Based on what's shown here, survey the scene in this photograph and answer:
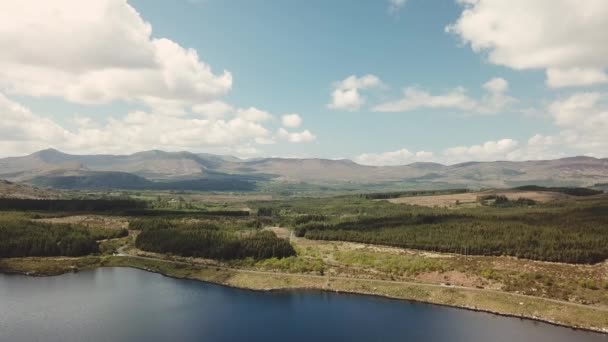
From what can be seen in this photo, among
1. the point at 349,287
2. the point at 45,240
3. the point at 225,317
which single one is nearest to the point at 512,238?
the point at 349,287

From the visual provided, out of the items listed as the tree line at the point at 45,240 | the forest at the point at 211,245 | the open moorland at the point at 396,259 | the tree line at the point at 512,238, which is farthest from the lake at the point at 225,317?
the tree line at the point at 512,238

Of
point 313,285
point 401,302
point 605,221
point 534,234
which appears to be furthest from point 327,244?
point 605,221

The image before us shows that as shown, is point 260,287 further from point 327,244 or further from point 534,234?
point 534,234

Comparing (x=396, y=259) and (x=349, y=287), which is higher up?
(x=396, y=259)

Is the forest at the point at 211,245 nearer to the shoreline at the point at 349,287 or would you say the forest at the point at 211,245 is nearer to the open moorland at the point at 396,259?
the open moorland at the point at 396,259

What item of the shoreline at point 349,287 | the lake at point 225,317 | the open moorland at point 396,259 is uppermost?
the open moorland at point 396,259

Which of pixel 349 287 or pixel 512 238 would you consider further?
pixel 512 238

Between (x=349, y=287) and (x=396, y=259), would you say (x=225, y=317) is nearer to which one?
(x=349, y=287)
